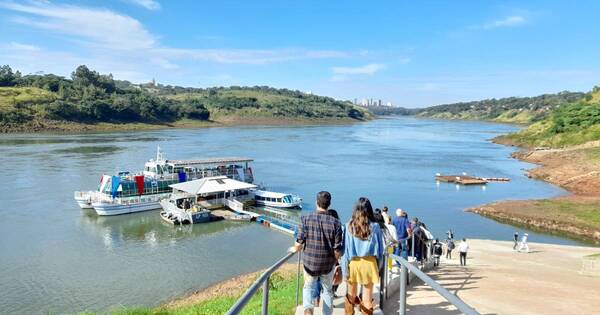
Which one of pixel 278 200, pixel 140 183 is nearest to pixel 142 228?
pixel 140 183

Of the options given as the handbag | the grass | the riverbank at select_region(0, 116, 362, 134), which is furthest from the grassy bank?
the riverbank at select_region(0, 116, 362, 134)

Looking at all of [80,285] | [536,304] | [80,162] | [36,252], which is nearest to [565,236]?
[536,304]

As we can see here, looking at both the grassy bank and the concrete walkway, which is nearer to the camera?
the concrete walkway

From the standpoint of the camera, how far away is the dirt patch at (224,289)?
20361 mm

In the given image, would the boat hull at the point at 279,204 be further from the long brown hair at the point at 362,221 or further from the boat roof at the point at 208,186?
the long brown hair at the point at 362,221

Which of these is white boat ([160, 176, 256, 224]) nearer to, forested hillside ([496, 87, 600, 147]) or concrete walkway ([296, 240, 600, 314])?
concrete walkway ([296, 240, 600, 314])

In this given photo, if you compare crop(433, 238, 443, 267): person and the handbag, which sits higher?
the handbag

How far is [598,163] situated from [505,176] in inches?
444

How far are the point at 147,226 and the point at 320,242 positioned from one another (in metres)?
31.8

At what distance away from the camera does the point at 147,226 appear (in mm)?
36250

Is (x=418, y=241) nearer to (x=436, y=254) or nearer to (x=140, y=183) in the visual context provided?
(x=436, y=254)

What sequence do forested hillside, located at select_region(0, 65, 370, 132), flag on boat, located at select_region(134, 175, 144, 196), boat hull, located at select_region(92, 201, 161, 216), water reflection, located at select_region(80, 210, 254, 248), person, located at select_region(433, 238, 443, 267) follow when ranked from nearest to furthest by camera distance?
person, located at select_region(433, 238, 443, 267)
water reflection, located at select_region(80, 210, 254, 248)
boat hull, located at select_region(92, 201, 161, 216)
flag on boat, located at select_region(134, 175, 144, 196)
forested hillside, located at select_region(0, 65, 370, 132)

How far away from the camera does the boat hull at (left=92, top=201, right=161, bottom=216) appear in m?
38.9

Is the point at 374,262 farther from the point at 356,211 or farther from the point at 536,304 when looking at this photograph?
the point at 536,304
